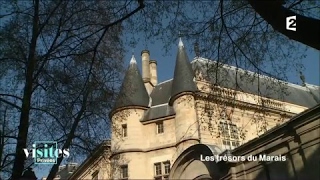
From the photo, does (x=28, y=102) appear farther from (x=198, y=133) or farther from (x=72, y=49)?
(x=198, y=133)

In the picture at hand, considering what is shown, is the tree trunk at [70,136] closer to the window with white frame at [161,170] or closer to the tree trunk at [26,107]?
the tree trunk at [26,107]

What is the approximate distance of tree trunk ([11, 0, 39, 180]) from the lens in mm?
6891

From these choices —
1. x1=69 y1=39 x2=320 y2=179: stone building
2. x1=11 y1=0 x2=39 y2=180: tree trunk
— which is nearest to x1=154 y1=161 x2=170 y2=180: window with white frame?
x1=69 y1=39 x2=320 y2=179: stone building

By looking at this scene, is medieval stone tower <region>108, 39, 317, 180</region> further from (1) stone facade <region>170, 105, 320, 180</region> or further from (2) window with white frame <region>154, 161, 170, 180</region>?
(1) stone facade <region>170, 105, 320, 180</region>

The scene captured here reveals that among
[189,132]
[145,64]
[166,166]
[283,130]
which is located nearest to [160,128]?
[166,166]

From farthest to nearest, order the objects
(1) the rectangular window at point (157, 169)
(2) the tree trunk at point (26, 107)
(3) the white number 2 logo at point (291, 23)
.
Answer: (1) the rectangular window at point (157, 169) < (2) the tree trunk at point (26, 107) < (3) the white number 2 logo at point (291, 23)

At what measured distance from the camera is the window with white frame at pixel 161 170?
2328 cm

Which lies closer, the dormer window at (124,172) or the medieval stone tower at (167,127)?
the medieval stone tower at (167,127)

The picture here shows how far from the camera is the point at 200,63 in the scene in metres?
10.1

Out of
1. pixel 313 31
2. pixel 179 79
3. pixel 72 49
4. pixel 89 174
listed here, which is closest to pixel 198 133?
pixel 179 79

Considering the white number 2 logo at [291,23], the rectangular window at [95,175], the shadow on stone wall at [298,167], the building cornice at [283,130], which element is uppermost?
the rectangular window at [95,175]

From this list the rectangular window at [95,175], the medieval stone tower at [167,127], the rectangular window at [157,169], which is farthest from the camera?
the rectangular window at [95,175]

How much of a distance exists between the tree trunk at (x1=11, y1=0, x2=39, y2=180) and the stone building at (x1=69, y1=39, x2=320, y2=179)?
5.53 meters

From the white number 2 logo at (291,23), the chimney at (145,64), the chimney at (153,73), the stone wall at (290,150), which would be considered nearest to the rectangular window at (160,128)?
the chimney at (153,73)
